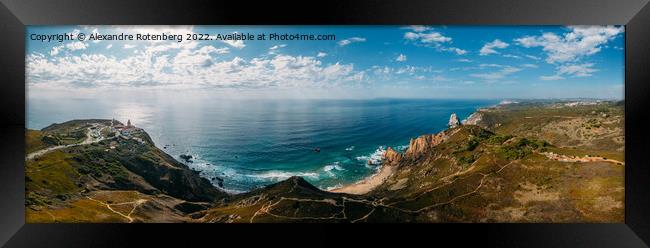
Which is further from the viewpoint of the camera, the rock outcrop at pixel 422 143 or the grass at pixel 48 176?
the rock outcrop at pixel 422 143

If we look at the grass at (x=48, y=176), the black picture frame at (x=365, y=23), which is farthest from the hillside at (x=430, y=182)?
the black picture frame at (x=365, y=23)

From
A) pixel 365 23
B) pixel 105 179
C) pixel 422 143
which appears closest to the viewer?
pixel 365 23

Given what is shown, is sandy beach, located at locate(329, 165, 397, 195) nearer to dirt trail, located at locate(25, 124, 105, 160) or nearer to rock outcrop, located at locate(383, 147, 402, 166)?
rock outcrop, located at locate(383, 147, 402, 166)

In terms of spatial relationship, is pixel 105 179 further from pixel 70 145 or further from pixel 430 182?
pixel 430 182

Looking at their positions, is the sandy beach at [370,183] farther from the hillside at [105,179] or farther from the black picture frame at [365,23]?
the hillside at [105,179]

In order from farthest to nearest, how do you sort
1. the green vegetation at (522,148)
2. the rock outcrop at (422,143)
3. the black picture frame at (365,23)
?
the rock outcrop at (422,143) → the green vegetation at (522,148) → the black picture frame at (365,23)

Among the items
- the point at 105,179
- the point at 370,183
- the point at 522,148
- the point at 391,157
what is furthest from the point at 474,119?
the point at 105,179
